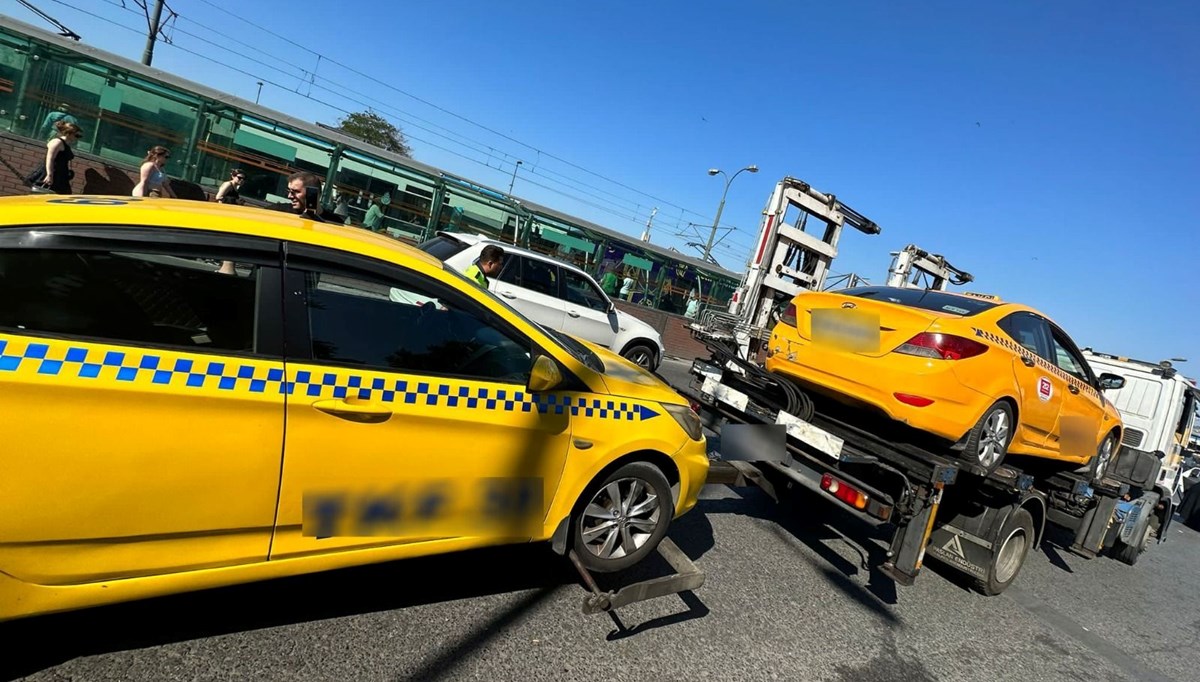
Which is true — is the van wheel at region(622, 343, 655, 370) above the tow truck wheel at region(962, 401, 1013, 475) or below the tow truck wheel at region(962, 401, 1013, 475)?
below

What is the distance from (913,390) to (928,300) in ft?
3.26

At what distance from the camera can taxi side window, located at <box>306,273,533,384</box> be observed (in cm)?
244

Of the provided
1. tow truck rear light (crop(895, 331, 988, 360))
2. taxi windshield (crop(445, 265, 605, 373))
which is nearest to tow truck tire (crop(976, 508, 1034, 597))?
tow truck rear light (crop(895, 331, 988, 360))

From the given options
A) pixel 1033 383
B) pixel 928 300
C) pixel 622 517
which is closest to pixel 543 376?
pixel 622 517

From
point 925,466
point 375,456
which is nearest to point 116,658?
point 375,456

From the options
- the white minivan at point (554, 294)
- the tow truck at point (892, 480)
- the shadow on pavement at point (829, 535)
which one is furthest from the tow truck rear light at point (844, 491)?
the white minivan at point (554, 294)

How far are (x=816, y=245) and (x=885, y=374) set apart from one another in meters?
3.82

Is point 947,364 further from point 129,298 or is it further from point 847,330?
point 129,298

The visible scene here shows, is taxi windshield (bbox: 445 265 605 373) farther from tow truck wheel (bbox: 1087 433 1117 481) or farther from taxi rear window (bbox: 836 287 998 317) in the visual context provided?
tow truck wheel (bbox: 1087 433 1117 481)

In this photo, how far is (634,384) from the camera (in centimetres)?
334

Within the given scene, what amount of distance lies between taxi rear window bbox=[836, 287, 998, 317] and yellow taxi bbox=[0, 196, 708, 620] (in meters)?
2.89

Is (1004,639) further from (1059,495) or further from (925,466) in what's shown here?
(1059,495)

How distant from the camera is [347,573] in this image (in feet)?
10.3

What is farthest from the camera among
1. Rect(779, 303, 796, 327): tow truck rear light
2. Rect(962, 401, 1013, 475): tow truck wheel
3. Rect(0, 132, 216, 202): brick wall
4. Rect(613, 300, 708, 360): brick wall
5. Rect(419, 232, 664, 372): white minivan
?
Rect(613, 300, 708, 360): brick wall
